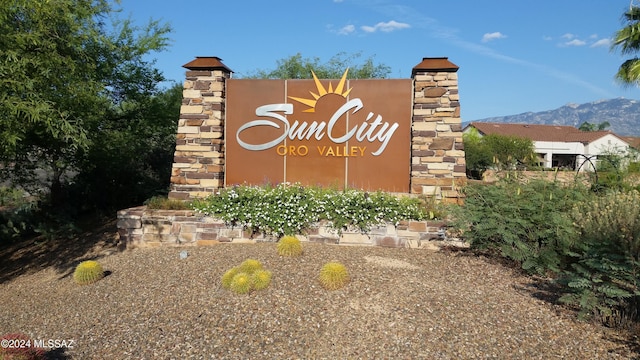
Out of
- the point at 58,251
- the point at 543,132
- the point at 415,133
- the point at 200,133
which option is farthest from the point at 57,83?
the point at 543,132

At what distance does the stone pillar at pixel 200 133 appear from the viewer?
7918 mm

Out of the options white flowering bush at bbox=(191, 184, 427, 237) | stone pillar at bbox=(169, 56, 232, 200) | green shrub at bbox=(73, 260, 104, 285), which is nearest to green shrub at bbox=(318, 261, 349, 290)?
white flowering bush at bbox=(191, 184, 427, 237)

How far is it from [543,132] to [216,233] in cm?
5039

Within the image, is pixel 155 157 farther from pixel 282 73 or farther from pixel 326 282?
pixel 282 73

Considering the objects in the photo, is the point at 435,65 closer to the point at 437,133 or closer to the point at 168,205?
the point at 437,133

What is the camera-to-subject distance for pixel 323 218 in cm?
679

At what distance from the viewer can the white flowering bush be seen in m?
6.69

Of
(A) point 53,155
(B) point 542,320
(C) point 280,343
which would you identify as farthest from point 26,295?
(B) point 542,320

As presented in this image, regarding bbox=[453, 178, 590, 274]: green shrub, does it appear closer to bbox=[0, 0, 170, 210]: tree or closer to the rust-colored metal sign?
the rust-colored metal sign

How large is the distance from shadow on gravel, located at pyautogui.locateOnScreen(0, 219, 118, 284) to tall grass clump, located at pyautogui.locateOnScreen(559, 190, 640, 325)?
732 cm

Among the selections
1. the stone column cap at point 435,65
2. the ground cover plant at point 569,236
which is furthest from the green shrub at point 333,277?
the stone column cap at point 435,65

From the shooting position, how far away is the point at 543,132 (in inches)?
1879

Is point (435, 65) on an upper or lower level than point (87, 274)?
upper

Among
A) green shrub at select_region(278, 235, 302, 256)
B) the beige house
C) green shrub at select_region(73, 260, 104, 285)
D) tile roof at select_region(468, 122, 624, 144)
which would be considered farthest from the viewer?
tile roof at select_region(468, 122, 624, 144)
